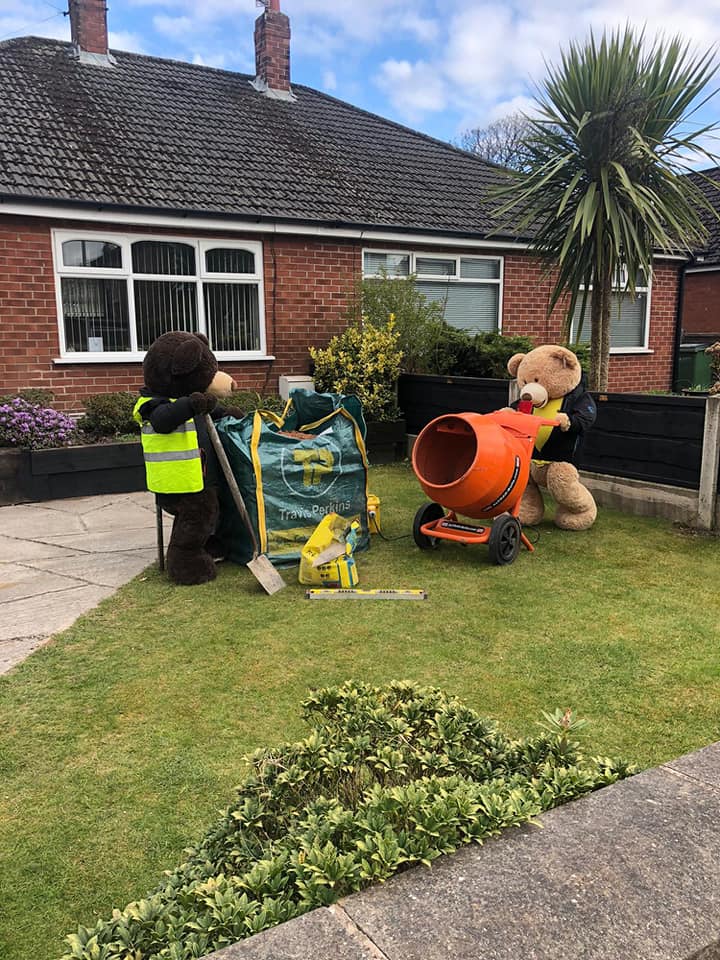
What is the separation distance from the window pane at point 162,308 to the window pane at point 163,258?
152 mm

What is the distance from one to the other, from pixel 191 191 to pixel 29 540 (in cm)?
579

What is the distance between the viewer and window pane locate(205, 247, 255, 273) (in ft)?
34.3

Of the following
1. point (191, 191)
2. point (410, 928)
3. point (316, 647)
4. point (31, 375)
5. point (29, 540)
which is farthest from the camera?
point (191, 191)

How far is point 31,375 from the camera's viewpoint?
372 inches

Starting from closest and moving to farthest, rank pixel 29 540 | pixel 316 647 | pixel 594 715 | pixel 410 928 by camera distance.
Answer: pixel 410 928 → pixel 594 715 → pixel 316 647 → pixel 29 540

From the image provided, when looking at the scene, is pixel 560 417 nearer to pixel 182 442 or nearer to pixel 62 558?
pixel 182 442

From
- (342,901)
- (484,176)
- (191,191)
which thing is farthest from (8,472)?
(484,176)

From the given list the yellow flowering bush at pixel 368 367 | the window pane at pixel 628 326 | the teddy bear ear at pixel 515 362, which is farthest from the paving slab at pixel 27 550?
the window pane at pixel 628 326

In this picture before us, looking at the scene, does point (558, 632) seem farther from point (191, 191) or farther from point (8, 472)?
point (191, 191)

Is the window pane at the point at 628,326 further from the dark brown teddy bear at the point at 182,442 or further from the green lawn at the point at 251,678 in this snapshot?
the dark brown teddy bear at the point at 182,442

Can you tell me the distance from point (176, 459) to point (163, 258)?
19.4 feet

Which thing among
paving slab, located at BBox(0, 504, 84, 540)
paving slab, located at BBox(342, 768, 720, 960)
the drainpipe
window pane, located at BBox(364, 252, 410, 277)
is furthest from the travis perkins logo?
the drainpipe

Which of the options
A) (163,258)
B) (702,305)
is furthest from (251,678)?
(702,305)

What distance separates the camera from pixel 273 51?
1371cm
